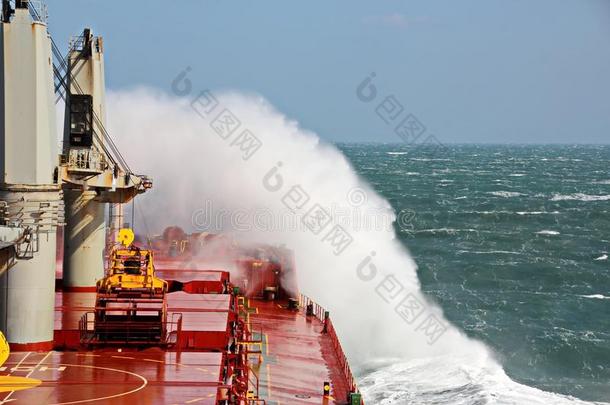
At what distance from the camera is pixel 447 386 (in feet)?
129

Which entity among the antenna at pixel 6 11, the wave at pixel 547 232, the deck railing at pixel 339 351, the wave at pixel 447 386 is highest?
the antenna at pixel 6 11

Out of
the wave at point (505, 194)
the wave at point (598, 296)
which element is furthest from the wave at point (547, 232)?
the wave at point (505, 194)

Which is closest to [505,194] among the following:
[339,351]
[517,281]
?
[517,281]

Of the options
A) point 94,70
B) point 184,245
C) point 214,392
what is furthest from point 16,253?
point 184,245

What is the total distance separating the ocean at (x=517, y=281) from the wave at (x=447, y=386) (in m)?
0.09

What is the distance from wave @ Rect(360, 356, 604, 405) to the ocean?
0.30ft

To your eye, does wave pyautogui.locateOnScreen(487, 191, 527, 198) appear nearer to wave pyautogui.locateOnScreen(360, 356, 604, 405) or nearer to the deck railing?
wave pyautogui.locateOnScreen(360, 356, 604, 405)

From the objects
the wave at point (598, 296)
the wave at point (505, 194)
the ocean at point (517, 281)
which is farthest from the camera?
the wave at point (505, 194)

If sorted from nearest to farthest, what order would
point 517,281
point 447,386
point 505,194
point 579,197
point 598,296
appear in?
point 447,386 → point 598,296 → point 517,281 → point 579,197 → point 505,194

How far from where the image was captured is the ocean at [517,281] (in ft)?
142

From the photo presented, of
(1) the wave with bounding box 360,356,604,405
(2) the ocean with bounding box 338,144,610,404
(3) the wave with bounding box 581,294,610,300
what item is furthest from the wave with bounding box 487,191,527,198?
(1) the wave with bounding box 360,356,604,405

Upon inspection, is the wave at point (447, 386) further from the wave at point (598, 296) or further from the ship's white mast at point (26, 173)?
the wave at point (598, 296)

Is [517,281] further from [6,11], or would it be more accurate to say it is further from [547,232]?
[6,11]

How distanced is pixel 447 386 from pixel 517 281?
1192 inches
